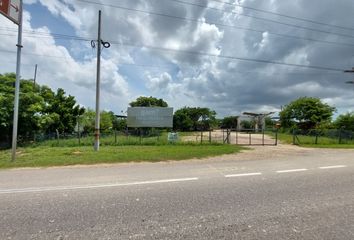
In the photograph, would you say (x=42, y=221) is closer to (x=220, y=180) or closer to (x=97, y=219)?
(x=97, y=219)

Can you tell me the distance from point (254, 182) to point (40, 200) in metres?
5.03

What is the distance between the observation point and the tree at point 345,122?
39.8 meters

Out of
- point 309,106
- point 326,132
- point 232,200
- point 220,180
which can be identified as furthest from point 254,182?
point 309,106

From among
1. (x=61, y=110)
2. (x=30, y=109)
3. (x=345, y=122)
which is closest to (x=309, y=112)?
(x=345, y=122)

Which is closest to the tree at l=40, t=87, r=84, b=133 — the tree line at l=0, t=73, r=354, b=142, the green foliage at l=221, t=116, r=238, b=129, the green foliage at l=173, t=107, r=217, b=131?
the tree line at l=0, t=73, r=354, b=142

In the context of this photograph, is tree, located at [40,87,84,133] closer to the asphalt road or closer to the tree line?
the tree line

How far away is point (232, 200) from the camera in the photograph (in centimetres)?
548

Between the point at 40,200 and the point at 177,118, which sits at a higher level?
the point at 177,118

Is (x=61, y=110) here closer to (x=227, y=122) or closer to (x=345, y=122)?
(x=345, y=122)

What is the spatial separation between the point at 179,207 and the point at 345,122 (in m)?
43.4

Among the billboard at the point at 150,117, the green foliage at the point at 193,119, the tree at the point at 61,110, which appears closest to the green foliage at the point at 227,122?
the green foliage at the point at 193,119

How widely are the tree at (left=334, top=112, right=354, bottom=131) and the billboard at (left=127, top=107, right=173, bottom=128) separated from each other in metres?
25.3

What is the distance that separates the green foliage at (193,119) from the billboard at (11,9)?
8429 cm

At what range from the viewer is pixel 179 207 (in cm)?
505
